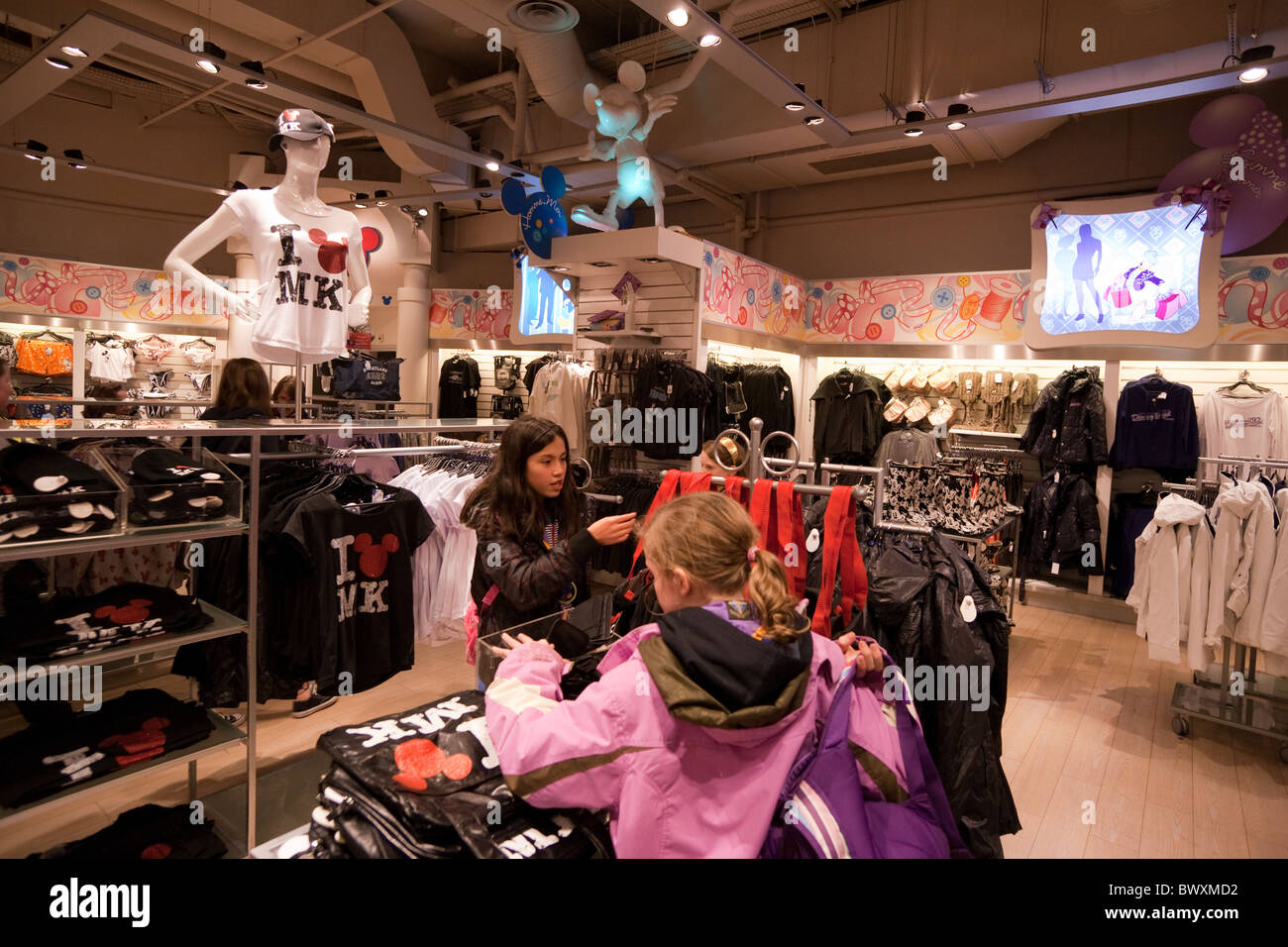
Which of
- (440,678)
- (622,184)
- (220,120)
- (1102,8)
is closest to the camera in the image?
(440,678)

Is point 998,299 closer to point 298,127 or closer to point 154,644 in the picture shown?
point 298,127

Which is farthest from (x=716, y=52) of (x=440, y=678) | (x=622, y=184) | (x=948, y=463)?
(x=440, y=678)

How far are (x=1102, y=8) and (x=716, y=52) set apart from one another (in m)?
2.82

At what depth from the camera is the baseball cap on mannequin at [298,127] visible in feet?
9.96

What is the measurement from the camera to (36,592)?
2680 millimetres

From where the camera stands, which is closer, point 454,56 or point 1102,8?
point 1102,8

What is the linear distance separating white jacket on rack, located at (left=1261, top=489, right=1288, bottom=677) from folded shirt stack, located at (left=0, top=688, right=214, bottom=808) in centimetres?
457

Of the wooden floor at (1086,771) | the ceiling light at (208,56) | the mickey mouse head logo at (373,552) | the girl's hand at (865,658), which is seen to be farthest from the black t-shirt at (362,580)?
the ceiling light at (208,56)

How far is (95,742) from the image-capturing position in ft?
7.55

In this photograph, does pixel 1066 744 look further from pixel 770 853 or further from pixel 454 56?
pixel 454 56

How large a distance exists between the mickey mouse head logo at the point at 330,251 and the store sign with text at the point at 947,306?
3.30 m

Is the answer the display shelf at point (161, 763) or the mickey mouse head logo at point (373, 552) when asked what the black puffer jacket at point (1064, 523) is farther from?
the display shelf at point (161, 763)

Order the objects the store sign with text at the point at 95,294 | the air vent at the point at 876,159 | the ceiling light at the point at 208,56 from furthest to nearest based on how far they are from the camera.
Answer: the store sign with text at the point at 95,294 → the air vent at the point at 876,159 → the ceiling light at the point at 208,56

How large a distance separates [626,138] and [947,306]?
3.48 metres
